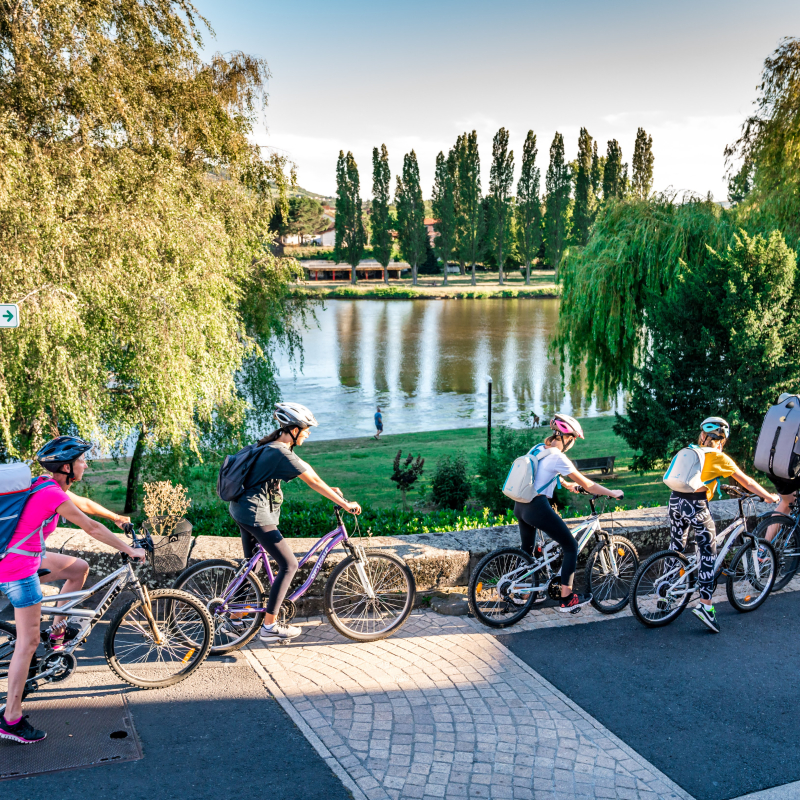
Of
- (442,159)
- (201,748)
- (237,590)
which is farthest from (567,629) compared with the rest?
(442,159)

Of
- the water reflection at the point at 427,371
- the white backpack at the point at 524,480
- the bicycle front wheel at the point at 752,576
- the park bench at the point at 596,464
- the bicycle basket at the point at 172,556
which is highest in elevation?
the white backpack at the point at 524,480

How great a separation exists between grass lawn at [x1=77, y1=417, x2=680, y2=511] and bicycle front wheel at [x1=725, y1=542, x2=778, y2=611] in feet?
19.0

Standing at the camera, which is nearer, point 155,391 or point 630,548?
point 630,548

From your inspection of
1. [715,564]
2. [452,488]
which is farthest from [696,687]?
[452,488]

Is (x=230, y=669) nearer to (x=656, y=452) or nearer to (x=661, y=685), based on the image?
(x=661, y=685)

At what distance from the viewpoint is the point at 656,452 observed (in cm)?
1340

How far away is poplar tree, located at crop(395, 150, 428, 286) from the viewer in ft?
282

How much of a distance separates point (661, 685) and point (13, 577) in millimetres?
3943

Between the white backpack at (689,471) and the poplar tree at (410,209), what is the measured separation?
271 ft

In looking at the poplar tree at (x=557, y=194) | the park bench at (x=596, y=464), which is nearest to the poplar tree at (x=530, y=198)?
the poplar tree at (x=557, y=194)

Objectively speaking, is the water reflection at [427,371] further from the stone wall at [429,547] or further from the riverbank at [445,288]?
the stone wall at [429,547]

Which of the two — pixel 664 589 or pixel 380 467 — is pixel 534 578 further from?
pixel 380 467

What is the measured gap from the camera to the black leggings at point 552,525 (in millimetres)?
5617

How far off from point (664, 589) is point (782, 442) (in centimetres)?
193
